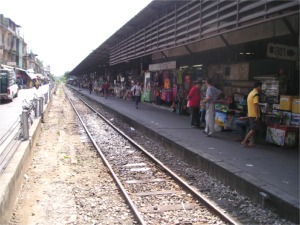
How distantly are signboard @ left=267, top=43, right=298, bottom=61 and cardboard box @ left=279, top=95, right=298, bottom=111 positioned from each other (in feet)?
3.43

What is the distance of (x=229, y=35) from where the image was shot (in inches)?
466

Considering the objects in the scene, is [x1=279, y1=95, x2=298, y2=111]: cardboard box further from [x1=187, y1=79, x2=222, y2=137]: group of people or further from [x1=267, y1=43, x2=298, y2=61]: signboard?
[x1=187, y1=79, x2=222, y2=137]: group of people

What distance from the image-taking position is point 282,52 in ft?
30.2

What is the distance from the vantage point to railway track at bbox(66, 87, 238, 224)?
212 inches

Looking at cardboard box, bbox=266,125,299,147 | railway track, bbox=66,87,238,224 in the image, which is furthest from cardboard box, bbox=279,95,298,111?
railway track, bbox=66,87,238,224

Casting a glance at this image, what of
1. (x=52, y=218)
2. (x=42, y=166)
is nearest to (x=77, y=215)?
(x=52, y=218)

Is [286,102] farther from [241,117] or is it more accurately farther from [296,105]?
[241,117]

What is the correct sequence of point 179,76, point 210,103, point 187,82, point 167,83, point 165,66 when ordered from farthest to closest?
point 167,83 → point 165,66 → point 179,76 → point 187,82 → point 210,103

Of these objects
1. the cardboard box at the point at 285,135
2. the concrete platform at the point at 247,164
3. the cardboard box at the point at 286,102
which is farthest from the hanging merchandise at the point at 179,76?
the cardboard box at the point at 285,135

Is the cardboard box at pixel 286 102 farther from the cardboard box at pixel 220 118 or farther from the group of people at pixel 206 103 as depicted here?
the cardboard box at pixel 220 118

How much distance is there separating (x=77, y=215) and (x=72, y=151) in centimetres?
517

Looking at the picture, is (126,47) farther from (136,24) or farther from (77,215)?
(77,215)

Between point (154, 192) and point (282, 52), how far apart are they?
5.12 meters

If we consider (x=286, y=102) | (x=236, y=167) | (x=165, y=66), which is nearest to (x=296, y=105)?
(x=286, y=102)
